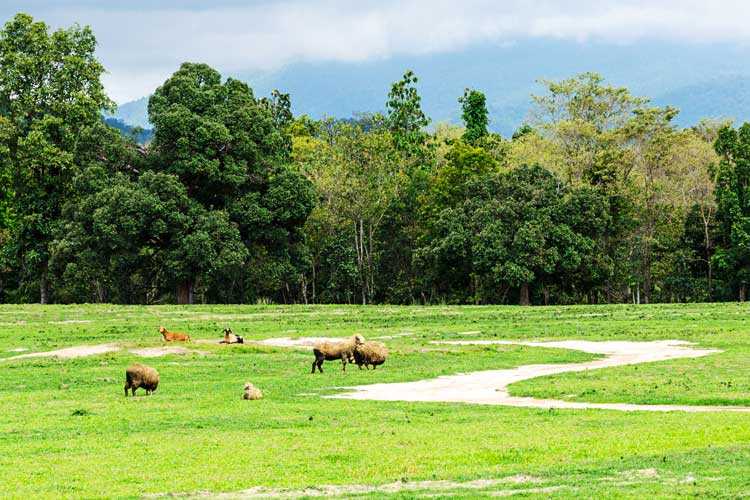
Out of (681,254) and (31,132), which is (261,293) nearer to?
(31,132)

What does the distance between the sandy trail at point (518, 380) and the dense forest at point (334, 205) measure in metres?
34.3

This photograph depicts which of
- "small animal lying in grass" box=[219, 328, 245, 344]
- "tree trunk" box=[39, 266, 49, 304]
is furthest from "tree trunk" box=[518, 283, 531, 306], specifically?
"small animal lying in grass" box=[219, 328, 245, 344]

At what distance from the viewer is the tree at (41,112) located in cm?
7981

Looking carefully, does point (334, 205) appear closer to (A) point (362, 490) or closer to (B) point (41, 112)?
(B) point (41, 112)

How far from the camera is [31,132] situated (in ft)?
254

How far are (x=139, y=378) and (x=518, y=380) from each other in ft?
33.3

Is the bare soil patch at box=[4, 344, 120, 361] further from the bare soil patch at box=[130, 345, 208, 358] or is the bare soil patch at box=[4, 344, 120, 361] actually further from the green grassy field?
the bare soil patch at box=[130, 345, 208, 358]

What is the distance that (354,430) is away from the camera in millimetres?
20078

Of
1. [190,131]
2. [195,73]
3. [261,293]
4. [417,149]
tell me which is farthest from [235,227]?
[417,149]

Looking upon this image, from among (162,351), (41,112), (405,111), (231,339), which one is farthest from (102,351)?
(405,111)

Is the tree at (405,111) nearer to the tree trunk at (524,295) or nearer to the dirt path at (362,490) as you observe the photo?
the tree trunk at (524,295)

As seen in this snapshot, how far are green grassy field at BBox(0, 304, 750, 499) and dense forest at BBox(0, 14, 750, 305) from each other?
3223 cm

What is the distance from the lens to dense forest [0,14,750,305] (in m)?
73.7

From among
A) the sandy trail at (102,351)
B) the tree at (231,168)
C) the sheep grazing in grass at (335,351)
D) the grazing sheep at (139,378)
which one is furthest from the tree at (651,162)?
the grazing sheep at (139,378)
